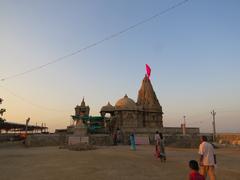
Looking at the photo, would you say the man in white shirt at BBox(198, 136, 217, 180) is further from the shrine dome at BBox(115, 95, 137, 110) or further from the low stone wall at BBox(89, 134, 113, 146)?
the shrine dome at BBox(115, 95, 137, 110)

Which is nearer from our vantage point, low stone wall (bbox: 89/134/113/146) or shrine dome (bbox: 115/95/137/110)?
low stone wall (bbox: 89/134/113/146)

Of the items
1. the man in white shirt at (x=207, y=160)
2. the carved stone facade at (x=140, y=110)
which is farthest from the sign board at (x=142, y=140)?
the man in white shirt at (x=207, y=160)

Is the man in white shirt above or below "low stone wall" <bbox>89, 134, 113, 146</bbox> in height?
above

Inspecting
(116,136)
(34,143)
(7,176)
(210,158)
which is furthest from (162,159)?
(34,143)

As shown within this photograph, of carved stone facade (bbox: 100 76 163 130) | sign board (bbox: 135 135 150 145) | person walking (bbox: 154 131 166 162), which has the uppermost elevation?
carved stone facade (bbox: 100 76 163 130)

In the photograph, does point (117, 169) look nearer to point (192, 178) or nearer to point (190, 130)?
point (192, 178)

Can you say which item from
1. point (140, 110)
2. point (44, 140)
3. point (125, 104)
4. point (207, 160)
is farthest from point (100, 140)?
point (207, 160)

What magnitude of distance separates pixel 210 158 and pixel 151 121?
44993 millimetres

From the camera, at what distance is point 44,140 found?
28.3 m

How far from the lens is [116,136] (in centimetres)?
2983

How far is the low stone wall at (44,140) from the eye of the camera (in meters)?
27.5

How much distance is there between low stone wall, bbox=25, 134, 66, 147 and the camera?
90.1 ft

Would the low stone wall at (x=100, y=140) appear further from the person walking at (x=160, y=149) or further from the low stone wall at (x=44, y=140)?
the person walking at (x=160, y=149)

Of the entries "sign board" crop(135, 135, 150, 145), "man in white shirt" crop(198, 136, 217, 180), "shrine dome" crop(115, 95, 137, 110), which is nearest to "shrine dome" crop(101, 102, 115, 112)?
"shrine dome" crop(115, 95, 137, 110)
